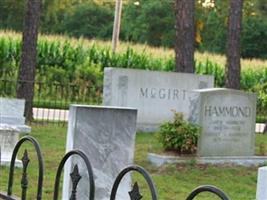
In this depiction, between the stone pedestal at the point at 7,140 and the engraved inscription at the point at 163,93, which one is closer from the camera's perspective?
the stone pedestal at the point at 7,140

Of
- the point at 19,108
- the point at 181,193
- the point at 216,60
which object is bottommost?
the point at 181,193

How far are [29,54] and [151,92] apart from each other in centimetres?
298

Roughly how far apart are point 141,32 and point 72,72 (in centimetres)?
3221

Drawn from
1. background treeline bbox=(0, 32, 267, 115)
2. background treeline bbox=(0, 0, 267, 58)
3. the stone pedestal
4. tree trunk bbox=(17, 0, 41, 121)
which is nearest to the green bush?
the stone pedestal

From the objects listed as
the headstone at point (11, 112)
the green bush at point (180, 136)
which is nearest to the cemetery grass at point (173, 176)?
the green bush at point (180, 136)

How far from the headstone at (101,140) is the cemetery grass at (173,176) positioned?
1.42 meters

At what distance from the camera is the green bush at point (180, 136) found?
11773 mm

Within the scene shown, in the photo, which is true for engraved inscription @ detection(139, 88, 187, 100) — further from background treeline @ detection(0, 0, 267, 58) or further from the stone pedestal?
background treeline @ detection(0, 0, 267, 58)

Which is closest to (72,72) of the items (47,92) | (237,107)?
(47,92)

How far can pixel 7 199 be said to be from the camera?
600 centimetres

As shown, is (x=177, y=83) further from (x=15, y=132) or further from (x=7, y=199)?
(x=7, y=199)

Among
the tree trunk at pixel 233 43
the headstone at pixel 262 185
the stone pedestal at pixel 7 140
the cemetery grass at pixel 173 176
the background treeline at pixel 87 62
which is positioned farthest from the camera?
the background treeline at pixel 87 62

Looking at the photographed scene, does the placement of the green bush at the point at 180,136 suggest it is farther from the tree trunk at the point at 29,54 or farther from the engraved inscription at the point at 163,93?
the tree trunk at the point at 29,54

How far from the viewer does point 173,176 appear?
35.6 feet
